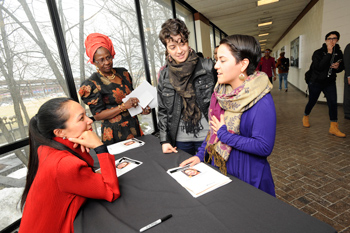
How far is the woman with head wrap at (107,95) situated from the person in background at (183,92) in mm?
592

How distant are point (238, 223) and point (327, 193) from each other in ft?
7.01

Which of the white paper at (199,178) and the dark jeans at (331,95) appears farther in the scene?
the dark jeans at (331,95)

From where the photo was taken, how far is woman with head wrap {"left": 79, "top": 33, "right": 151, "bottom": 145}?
6.61ft

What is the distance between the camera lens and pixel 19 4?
2305 mm

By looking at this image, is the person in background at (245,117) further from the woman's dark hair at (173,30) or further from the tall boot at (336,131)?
the tall boot at (336,131)

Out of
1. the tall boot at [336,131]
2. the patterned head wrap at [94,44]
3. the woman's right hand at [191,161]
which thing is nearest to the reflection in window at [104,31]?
the patterned head wrap at [94,44]

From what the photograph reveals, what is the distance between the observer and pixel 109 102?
2.13 m

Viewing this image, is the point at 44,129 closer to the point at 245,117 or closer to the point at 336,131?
the point at 245,117

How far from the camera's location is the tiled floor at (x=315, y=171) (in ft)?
6.50

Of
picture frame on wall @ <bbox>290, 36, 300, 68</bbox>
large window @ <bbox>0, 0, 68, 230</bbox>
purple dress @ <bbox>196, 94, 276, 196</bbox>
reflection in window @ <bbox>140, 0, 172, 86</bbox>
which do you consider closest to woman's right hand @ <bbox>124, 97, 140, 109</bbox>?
purple dress @ <bbox>196, 94, 276, 196</bbox>

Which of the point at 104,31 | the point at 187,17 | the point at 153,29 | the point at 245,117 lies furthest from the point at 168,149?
the point at 187,17

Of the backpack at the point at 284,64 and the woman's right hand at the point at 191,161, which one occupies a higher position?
the backpack at the point at 284,64

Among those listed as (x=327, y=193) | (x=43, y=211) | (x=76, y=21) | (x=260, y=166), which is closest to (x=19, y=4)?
(x=76, y=21)

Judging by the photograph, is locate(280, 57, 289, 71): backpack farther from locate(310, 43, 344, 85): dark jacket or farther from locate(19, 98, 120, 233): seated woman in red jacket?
locate(19, 98, 120, 233): seated woman in red jacket
